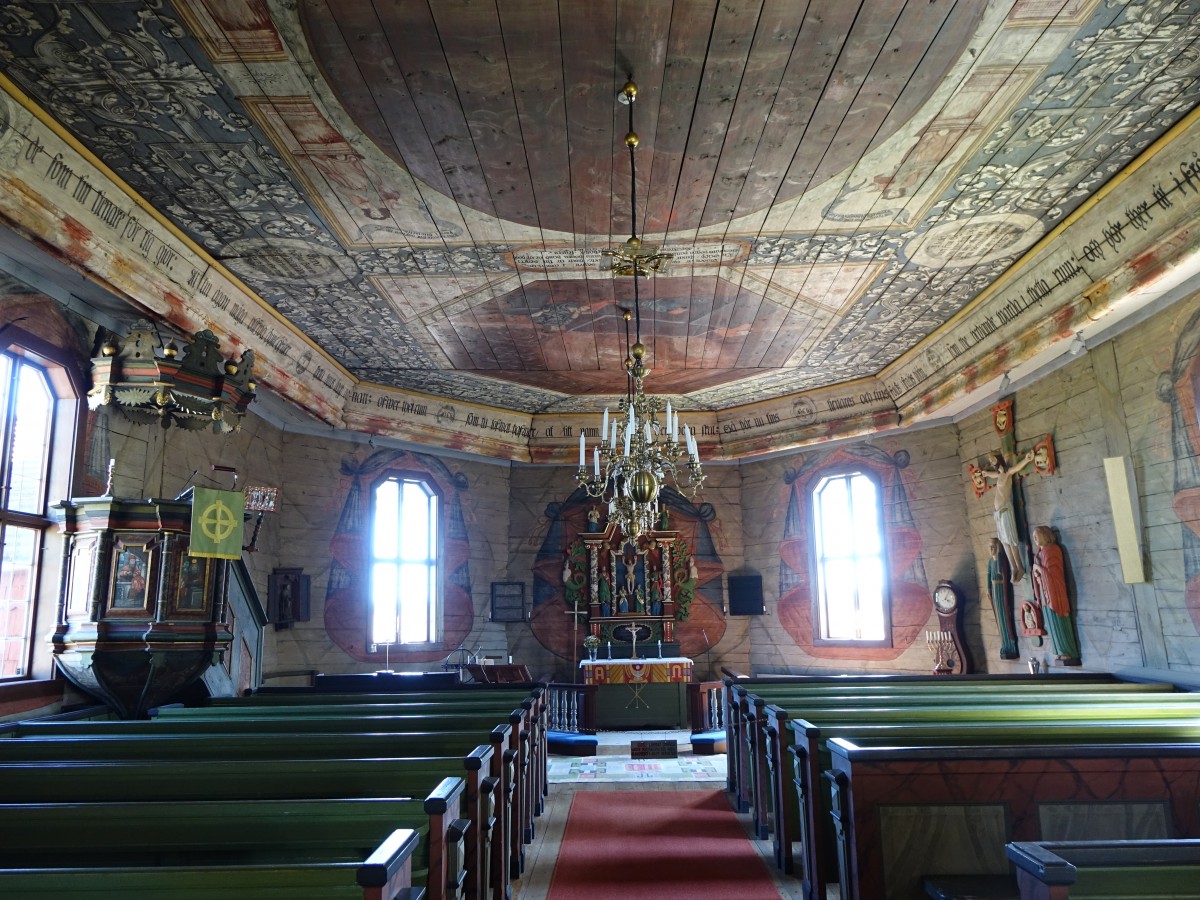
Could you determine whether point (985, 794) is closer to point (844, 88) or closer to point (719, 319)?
point (844, 88)

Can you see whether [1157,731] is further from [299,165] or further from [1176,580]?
[299,165]

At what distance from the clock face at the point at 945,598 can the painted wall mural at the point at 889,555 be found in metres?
0.34

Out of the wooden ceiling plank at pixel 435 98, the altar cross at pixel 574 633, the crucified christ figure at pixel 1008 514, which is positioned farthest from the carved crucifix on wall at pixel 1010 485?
the wooden ceiling plank at pixel 435 98

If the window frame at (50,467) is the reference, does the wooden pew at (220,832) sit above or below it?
below

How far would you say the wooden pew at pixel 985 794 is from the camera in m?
3.17

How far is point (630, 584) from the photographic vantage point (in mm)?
11531

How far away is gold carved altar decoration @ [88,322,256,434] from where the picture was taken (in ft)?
18.7

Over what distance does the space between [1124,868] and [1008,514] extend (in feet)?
22.2

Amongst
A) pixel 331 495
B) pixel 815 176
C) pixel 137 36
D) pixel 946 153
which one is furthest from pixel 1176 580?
pixel 331 495

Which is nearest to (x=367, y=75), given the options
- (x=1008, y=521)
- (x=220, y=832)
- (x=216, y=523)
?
(x=216, y=523)

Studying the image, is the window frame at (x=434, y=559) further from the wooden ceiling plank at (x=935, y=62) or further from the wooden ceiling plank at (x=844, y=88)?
the wooden ceiling plank at (x=935, y=62)

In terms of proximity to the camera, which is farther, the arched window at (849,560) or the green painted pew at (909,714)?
the arched window at (849,560)

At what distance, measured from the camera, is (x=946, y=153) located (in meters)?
5.02

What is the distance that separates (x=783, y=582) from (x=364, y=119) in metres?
8.66
